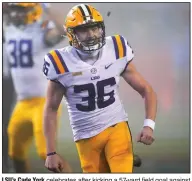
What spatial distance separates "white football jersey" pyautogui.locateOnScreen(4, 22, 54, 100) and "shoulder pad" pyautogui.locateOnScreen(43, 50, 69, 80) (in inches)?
6.0

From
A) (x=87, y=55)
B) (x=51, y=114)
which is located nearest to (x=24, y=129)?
(x=51, y=114)

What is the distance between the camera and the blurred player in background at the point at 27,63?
3.72 meters

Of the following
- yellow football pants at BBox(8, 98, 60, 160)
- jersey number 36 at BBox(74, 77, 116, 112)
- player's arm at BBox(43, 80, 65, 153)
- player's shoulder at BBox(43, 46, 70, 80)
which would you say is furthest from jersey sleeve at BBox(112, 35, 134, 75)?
yellow football pants at BBox(8, 98, 60, 160)

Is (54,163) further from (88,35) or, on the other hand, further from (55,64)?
(88,35)

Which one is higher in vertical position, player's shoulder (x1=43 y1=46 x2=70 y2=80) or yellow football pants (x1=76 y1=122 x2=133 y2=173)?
player's shoulder (x1=43 y1=46 x2=70 y2=80)

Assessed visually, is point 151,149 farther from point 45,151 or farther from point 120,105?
point 45,151

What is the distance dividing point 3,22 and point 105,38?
70 cm

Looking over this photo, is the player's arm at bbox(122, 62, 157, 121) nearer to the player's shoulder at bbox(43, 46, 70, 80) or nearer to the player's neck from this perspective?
the player's neck

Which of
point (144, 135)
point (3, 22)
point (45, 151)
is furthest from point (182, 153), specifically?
point (3, 22)

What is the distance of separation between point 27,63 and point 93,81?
502 millimetres

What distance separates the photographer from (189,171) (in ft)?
12.2

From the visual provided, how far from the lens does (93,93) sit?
11.6ft

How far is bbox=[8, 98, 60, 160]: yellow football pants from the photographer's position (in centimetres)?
374

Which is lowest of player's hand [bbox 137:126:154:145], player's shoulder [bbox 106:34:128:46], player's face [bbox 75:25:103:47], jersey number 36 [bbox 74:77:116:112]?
player's hand [bbox 137:126:154:145]
